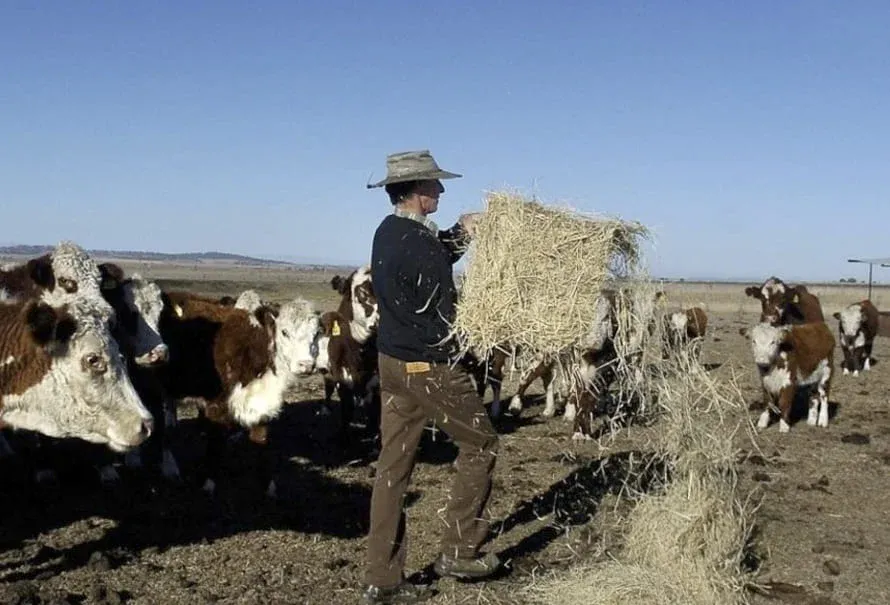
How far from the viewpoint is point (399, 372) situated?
20.2 ft

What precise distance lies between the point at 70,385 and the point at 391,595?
2737 millimetres

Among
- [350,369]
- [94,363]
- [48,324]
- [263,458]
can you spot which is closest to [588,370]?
[350,369]

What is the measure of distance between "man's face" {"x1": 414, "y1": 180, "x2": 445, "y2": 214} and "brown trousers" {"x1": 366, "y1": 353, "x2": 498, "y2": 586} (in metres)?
1.10

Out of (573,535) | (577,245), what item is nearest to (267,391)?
(573,535)

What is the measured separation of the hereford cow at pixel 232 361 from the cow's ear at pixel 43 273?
4.32 ft

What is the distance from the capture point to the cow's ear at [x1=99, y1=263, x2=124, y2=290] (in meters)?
9.75

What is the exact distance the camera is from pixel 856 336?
2286cm

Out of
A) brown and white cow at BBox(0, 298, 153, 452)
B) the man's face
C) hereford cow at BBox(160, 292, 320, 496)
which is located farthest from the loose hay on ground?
hereford cow at BBox(160, 292, 320, 496)

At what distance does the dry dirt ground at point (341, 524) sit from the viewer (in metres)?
6.75

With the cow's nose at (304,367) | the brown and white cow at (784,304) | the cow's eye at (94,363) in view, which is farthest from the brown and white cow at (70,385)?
the brown and white cow at (784,304)

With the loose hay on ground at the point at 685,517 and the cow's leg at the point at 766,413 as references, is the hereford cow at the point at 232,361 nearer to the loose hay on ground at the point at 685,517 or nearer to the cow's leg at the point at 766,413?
the loose hay on ground at the point at 685,517

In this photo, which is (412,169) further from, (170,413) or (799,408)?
(799,408)

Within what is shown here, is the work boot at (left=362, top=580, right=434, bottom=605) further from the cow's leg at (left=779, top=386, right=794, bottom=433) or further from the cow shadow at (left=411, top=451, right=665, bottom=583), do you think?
the cow's leg at (left=779, top=386, right=794, bottom=433)

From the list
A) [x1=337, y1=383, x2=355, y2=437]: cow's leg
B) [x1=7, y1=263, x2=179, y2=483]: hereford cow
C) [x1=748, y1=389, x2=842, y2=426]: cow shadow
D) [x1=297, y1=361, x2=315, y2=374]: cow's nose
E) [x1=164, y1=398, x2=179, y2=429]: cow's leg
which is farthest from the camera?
[x1=748, y1=389, x2=842, y2=426]: cow shadow
